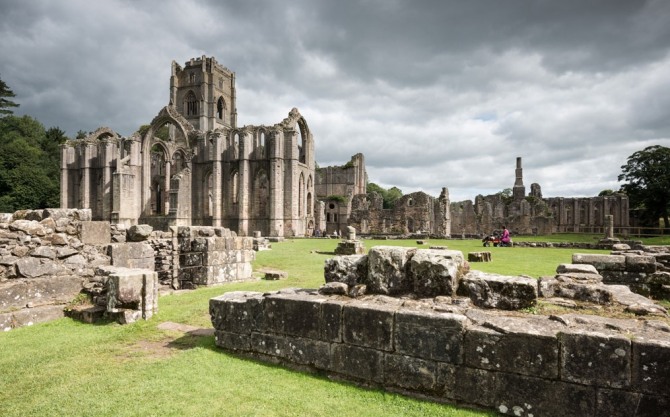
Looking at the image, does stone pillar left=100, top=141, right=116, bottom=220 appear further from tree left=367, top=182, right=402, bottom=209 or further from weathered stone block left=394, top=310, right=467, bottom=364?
tree left=367, top=182, right=402, bottom=209

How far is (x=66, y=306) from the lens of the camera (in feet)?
22.5

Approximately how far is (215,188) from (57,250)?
30.6 m

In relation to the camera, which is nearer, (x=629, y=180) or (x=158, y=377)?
(x=158, y=377)

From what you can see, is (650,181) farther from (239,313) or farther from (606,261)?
(239,313)

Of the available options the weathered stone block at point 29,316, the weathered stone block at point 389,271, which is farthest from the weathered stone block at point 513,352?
the weathered stone block at point 29,316

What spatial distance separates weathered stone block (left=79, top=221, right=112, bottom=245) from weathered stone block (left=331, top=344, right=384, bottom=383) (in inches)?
255

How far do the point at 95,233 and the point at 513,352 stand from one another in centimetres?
836

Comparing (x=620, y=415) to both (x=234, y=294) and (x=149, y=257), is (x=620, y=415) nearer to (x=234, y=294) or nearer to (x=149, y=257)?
(x=234, y=294)

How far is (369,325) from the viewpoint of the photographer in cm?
400

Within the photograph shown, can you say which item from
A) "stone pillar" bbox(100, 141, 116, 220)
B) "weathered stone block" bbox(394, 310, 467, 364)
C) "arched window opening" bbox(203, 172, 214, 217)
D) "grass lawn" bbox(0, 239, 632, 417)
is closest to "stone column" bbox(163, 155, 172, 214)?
"arched window opening" bbox(203, 172, 214, 217)

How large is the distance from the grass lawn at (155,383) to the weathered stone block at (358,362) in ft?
0.51

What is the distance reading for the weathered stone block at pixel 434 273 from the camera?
450 cm

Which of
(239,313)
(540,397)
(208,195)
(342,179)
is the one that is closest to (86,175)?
(208,195)

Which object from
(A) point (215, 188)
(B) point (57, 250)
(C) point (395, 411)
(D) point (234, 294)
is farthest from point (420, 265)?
(A) point (215, 188)
